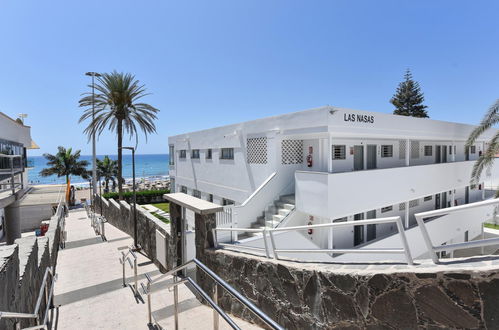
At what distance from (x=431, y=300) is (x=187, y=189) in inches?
835

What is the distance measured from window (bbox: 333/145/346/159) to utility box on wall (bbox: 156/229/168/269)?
8.62 metres

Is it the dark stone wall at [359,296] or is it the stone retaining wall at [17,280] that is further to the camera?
the dark stone wall at [359,296]

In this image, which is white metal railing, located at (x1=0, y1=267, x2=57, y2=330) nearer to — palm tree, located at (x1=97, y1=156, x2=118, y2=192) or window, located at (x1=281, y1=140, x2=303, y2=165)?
window, located at (x1=281, y1=140, x2=303, y2=165)

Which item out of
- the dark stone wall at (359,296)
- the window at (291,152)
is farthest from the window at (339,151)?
the dark stone wall at (359,296)

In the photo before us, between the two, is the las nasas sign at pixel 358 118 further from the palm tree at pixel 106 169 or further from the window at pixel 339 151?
the palm tree at pixel 106 169

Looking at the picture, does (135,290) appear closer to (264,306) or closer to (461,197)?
(264,306)

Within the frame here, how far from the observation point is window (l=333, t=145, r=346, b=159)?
519 inches

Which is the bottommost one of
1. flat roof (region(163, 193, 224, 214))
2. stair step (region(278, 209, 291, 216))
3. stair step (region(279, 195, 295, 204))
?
stair step (region(278, 209, 291, 216))

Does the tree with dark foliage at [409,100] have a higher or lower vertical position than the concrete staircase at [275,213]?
higher

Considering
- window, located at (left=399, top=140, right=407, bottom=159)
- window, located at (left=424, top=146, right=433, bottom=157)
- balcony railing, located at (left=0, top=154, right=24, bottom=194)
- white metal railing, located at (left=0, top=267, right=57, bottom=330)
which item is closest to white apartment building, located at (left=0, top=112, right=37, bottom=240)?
balcony railing, located at (left=0, top=154, right=24, bottom=194)

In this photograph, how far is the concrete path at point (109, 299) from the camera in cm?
537

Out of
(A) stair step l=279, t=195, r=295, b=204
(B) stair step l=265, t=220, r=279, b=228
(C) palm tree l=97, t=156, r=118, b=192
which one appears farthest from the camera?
(C) palm tree l=97, t=156, r=118, b=192

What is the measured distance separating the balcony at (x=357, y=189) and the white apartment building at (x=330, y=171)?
0.04m

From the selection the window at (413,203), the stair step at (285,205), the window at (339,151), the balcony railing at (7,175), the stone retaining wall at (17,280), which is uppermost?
the window at (339,151)
